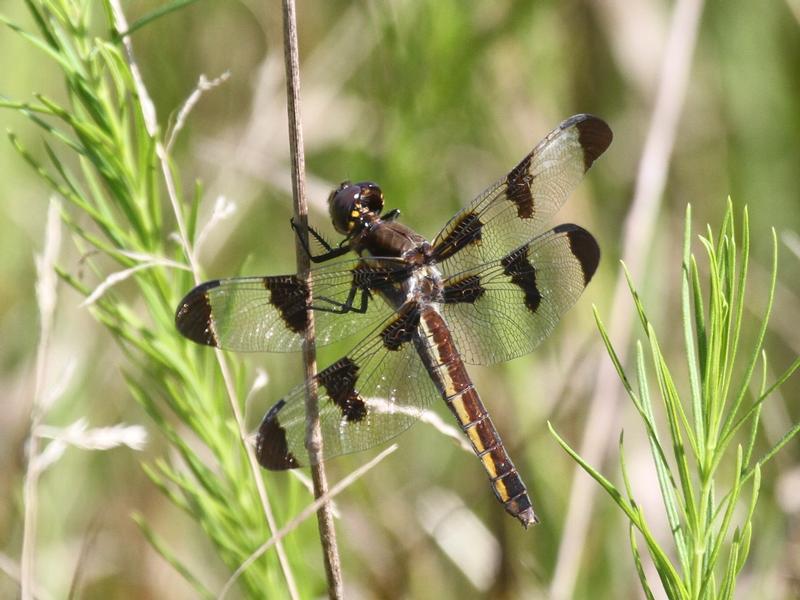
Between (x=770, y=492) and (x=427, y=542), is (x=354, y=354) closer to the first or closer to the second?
(x=427, y=542)

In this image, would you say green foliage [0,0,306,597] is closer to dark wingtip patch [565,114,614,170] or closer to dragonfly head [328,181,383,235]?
dragonfly head [328,181,383,235]

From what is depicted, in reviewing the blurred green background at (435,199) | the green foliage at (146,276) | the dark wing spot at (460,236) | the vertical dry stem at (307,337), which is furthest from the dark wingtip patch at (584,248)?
the green foliage at (146,276)

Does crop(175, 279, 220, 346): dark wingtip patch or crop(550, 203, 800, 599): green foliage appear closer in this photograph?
crop(550, 203, 800, 599): green foliage

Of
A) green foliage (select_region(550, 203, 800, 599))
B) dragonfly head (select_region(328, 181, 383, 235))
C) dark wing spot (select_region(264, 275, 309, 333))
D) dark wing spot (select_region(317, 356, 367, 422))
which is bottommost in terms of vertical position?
green foliage (select_region(550, 203, 800, 599))

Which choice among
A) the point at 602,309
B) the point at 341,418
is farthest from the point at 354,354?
the point at 602,309

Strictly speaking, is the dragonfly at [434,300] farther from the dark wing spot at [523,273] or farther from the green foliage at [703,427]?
the green foliage at [703,427]

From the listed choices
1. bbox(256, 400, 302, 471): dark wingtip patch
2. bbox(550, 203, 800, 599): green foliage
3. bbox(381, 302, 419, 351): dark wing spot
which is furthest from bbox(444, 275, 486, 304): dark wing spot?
bbox(550, 203, 800, 599): green foliage
